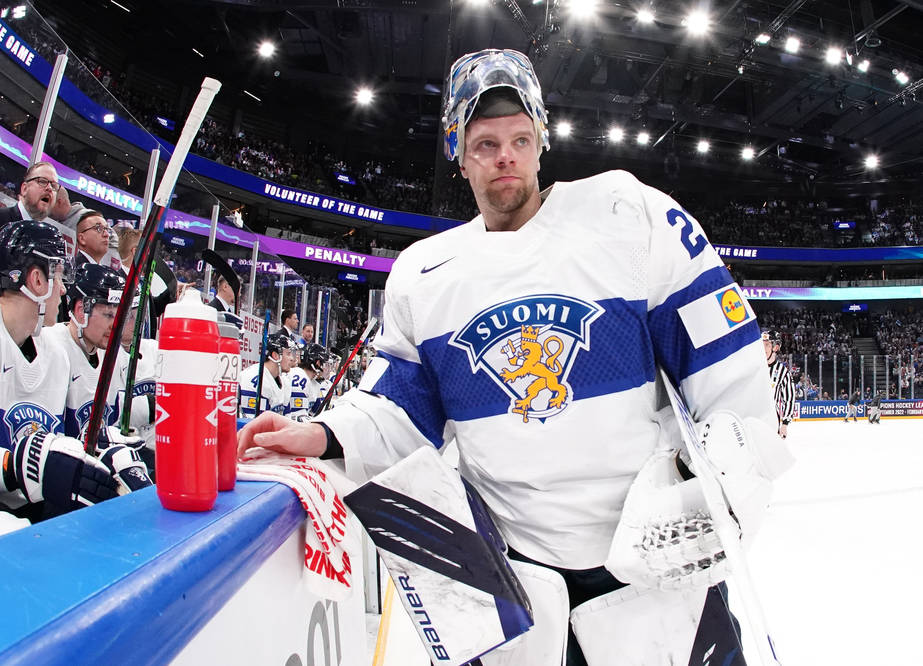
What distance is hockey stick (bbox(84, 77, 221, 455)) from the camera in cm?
93

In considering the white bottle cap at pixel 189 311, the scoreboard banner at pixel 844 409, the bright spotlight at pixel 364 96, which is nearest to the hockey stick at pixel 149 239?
the white bottle cap at pixel 189 311

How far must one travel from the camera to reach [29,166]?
2.83 metres

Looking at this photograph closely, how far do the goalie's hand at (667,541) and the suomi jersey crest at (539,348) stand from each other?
0.21 metres

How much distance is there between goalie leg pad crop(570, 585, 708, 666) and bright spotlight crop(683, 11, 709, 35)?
15.1 metres

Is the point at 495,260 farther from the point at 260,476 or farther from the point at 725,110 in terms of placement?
the point at 725,110

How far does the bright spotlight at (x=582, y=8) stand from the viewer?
11.8 metres

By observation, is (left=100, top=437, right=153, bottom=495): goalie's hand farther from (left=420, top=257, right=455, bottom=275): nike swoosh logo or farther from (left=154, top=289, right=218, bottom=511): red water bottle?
(left=420, top=257, right=455, bottom=275): nike swoosh logo

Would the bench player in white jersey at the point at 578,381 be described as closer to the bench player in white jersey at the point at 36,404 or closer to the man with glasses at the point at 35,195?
the bench player in white jersey at the point at 36,404

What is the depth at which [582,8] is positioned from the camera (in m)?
12.0

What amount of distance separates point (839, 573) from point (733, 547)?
293 centimetres

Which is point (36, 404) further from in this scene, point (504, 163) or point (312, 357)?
point (312, 357)

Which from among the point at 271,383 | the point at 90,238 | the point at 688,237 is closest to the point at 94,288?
the point at 90,238

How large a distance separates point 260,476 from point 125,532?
0.33m

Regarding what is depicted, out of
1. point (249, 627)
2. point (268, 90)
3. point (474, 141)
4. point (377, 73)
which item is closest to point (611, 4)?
point (377, 73)
